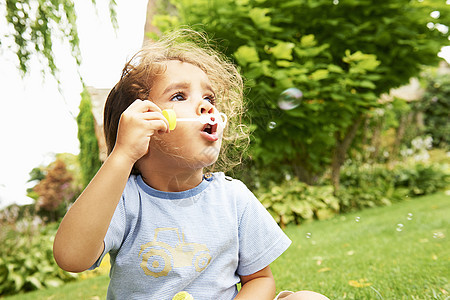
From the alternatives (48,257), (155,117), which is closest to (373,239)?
(155,117)

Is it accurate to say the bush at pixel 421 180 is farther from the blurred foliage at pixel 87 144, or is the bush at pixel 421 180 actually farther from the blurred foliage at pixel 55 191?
the blurred foliage at pixel 55 191

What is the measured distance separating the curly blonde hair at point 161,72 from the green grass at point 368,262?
898 millimetres

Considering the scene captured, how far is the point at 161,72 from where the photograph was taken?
118 centimetres

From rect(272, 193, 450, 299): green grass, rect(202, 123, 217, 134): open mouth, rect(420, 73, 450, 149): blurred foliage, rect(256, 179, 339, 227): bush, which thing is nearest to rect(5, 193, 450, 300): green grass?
rect(272, 193, 450, 299): green grass

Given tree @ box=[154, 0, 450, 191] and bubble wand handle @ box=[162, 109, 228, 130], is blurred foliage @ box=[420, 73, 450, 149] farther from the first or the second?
bubble wand handle @ box=[162, 109, 228, 130]

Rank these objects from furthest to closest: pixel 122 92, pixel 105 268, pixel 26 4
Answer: pixel 105 268
pixel 26 4
pixel 122 92

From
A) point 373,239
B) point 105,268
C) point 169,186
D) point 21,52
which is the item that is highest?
point 169,186

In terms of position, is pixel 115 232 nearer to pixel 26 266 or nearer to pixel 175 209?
pixel 175 209

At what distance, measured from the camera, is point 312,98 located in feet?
16.3

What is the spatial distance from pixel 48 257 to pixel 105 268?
653 mm

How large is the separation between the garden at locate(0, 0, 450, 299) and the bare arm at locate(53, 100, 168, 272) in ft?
2.17

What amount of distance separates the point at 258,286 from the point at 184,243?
0.31 m

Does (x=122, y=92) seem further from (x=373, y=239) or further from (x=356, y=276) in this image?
(x=373, y=239)

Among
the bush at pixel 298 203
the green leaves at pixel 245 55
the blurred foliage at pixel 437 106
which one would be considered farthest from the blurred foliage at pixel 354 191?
the blurred foliage at pixel 437 106
